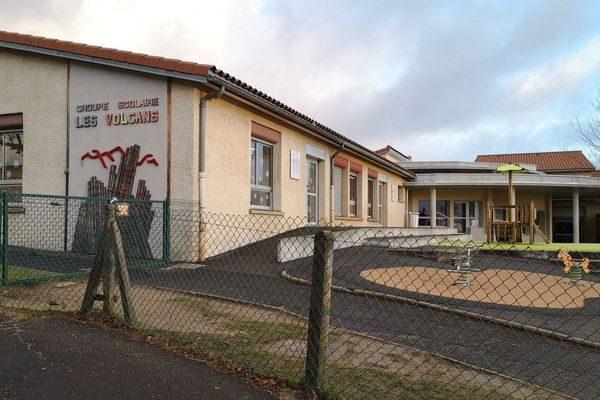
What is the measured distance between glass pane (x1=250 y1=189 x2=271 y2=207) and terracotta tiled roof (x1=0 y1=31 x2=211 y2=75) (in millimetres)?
3722

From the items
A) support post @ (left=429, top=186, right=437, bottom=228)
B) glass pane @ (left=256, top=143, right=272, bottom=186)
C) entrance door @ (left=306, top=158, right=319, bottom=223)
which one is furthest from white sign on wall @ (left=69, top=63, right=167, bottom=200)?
support post @ (left=429, top=186, right=437, bottom=228)

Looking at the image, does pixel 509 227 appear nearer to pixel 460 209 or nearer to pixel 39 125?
pixel 460 209

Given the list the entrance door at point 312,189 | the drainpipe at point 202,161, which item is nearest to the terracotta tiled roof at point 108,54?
the drainpipe at point 202,161

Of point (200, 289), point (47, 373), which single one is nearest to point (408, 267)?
point (200, 289)

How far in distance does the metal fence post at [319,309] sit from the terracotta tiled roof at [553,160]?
35.4 metres

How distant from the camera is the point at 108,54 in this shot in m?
10.1

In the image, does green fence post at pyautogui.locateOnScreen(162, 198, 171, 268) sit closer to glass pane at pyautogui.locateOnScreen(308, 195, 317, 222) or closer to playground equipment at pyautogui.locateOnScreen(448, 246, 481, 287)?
playground equipment at pyautogui.locateOnScreen(448, 246, 481, 287)

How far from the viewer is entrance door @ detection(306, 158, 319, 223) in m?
15.3

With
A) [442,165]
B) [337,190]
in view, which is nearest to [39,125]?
[337,190]

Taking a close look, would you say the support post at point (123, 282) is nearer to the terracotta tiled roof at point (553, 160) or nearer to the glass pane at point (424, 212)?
the glass pane at point (424, 212)

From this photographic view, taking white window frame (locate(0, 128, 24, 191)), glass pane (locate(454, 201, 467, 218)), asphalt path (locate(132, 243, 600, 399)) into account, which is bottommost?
asphalt path (locate(132, 243, 600, 399))

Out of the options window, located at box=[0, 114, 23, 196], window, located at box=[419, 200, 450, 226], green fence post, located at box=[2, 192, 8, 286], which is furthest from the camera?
window, located at box=[419, 200, 450, 226]

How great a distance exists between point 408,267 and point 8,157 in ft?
32.4

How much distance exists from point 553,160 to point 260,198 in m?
34.9
